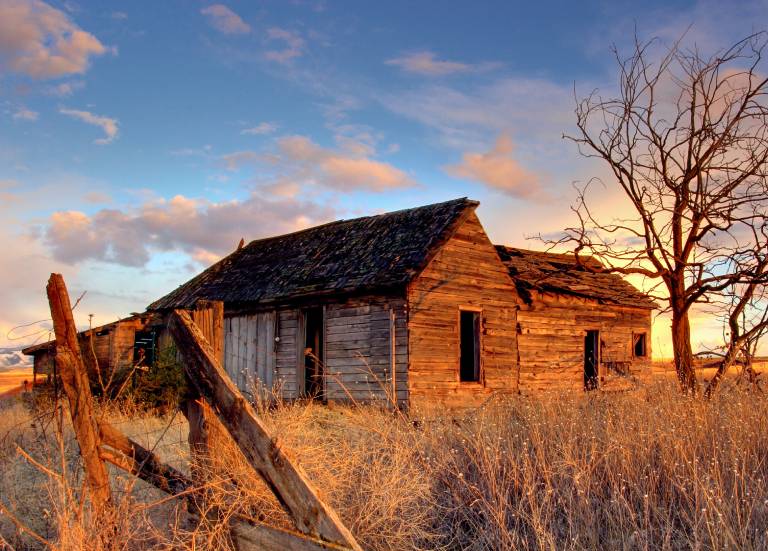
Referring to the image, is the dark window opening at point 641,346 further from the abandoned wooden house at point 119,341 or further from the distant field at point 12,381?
the distant field at point 12,381

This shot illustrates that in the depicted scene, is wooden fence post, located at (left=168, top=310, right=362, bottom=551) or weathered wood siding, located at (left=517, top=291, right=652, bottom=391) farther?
weathered wood siding, located at (left=517, top=291, right=652, bottom=391)

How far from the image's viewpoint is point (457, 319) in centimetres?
1519

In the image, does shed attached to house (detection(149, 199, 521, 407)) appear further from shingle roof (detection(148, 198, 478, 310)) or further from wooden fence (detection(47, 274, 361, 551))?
wooden fence (detection(47, 274, 361, 551))

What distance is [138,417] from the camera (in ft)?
42.0

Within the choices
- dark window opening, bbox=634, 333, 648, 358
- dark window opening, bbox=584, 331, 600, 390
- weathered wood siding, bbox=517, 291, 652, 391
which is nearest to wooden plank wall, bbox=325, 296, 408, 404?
weathered wood siding, bbox=517, 291, 652, 391

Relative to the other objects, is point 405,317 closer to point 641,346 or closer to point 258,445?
point 258,445

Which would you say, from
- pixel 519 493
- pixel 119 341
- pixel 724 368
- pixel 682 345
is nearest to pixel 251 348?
pixel 119 341

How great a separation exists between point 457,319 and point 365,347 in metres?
2.24

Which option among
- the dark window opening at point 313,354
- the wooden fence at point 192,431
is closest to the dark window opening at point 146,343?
the dark window opening at point 313,354

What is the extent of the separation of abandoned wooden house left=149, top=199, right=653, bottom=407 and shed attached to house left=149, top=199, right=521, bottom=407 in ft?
0.11

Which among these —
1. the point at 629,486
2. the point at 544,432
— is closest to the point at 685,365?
the point at 544,432

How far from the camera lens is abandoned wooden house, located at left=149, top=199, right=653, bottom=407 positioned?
14.3 metres

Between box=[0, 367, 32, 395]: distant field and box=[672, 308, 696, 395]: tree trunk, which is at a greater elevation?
box=[672, 308, 696, 395]: tree trunk

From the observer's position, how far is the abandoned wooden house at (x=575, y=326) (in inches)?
689
